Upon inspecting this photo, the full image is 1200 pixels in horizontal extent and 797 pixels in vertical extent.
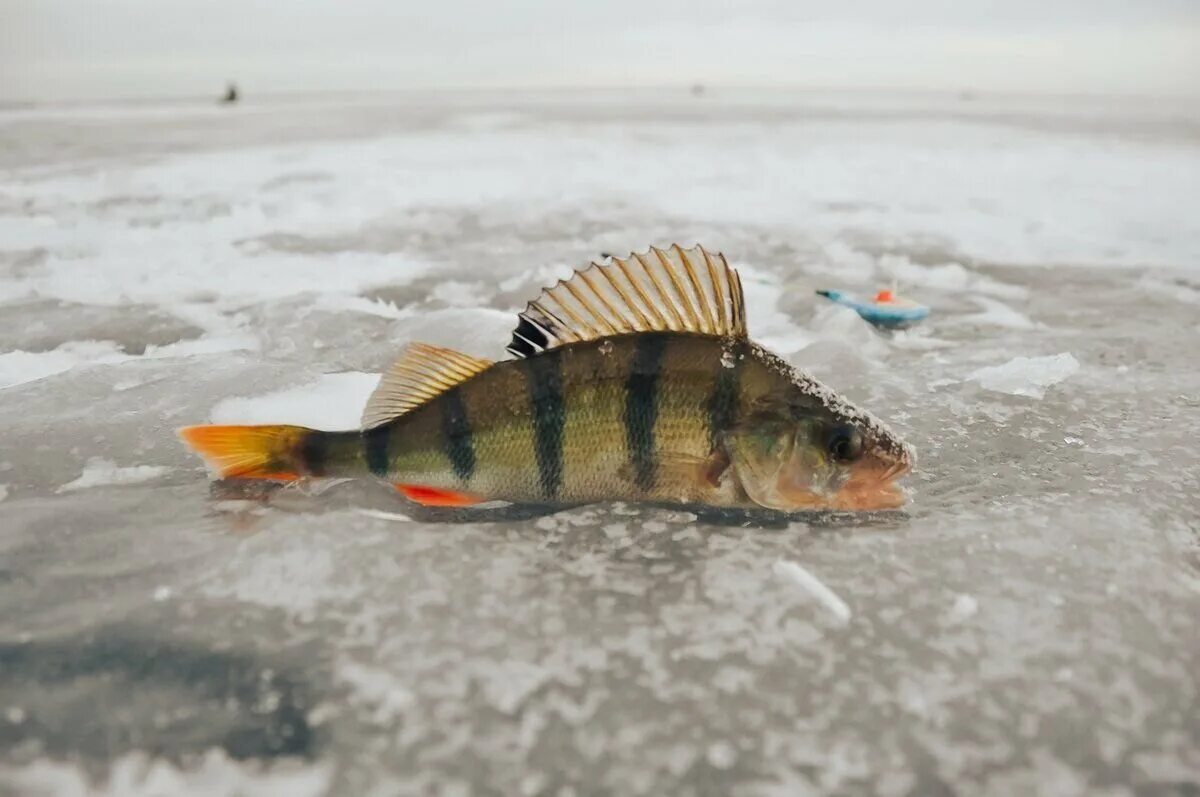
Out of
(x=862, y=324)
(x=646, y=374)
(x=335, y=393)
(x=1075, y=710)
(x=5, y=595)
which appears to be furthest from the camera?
(x=862, y=324)

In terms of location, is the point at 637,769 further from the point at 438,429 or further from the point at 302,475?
the point at 302,475

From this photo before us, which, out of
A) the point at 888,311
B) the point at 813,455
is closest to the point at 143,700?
the point at 813,455

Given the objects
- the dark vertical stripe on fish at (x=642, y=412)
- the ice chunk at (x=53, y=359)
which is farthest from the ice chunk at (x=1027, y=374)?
the ice chunk at (x=53, y=359)

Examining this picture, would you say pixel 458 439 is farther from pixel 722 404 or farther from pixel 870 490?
pixel 870 490

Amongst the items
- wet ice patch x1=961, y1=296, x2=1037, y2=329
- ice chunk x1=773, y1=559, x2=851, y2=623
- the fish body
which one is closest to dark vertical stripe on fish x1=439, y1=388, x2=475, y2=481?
the fish body

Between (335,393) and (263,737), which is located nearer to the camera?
(263,737)

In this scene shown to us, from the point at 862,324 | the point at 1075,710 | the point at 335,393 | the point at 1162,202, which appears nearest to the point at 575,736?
the point at 1075,710

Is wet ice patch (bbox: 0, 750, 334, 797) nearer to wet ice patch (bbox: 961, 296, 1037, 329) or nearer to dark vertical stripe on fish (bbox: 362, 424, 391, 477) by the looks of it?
dark vertical stripe on fish (bbox: 362, 424, 391, 477)
